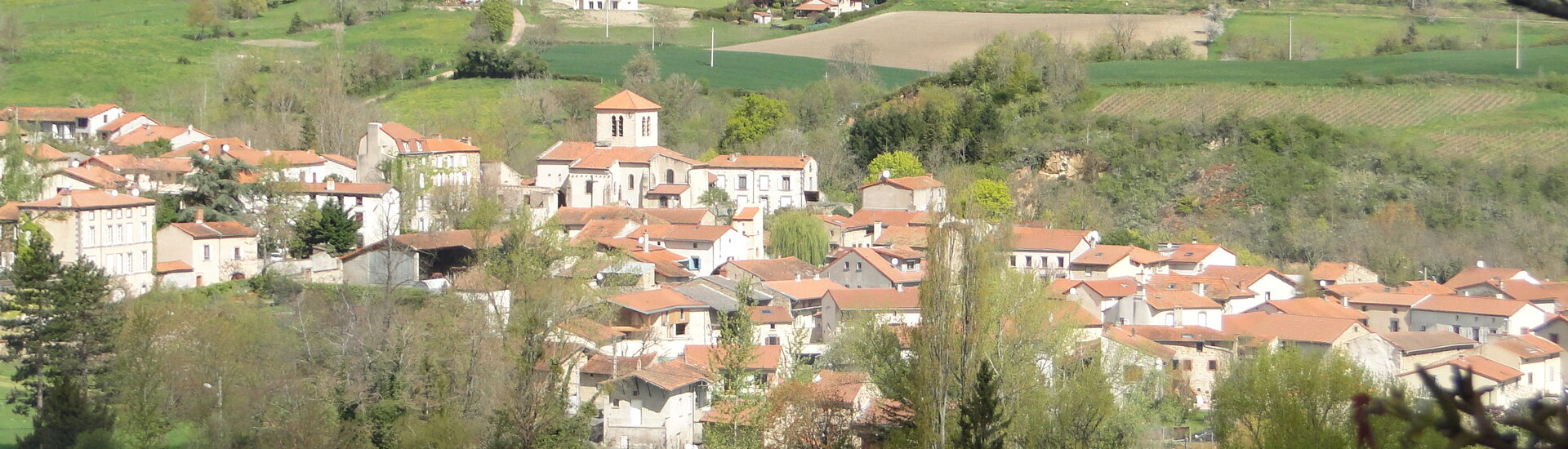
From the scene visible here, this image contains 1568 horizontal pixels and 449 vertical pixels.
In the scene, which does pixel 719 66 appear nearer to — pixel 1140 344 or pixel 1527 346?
pixel 1140 344

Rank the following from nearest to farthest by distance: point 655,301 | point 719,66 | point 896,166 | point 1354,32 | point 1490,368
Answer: point 1490,368 → point 655,301 → point 896,166 → point 719,66 → point 1354,32

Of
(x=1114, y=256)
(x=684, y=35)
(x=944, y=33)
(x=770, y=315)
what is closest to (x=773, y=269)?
(x=770, y=315)

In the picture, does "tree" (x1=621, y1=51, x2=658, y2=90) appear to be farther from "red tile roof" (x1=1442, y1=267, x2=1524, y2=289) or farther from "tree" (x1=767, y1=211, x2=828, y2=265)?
"red tile roof" (x1=1442, y1=267, x2=1524, y2=289)

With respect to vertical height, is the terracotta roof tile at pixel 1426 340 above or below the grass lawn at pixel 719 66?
below

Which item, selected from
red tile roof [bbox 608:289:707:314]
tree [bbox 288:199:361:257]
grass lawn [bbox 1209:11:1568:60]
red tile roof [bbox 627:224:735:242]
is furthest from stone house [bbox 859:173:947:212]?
grass lawn [bbox 1209:11:1568:60]

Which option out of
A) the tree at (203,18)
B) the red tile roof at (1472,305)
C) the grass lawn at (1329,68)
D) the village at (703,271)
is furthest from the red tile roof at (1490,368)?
the tree at (203,18)

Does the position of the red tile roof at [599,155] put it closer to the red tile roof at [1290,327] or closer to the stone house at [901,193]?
the stone house at [901,193]
